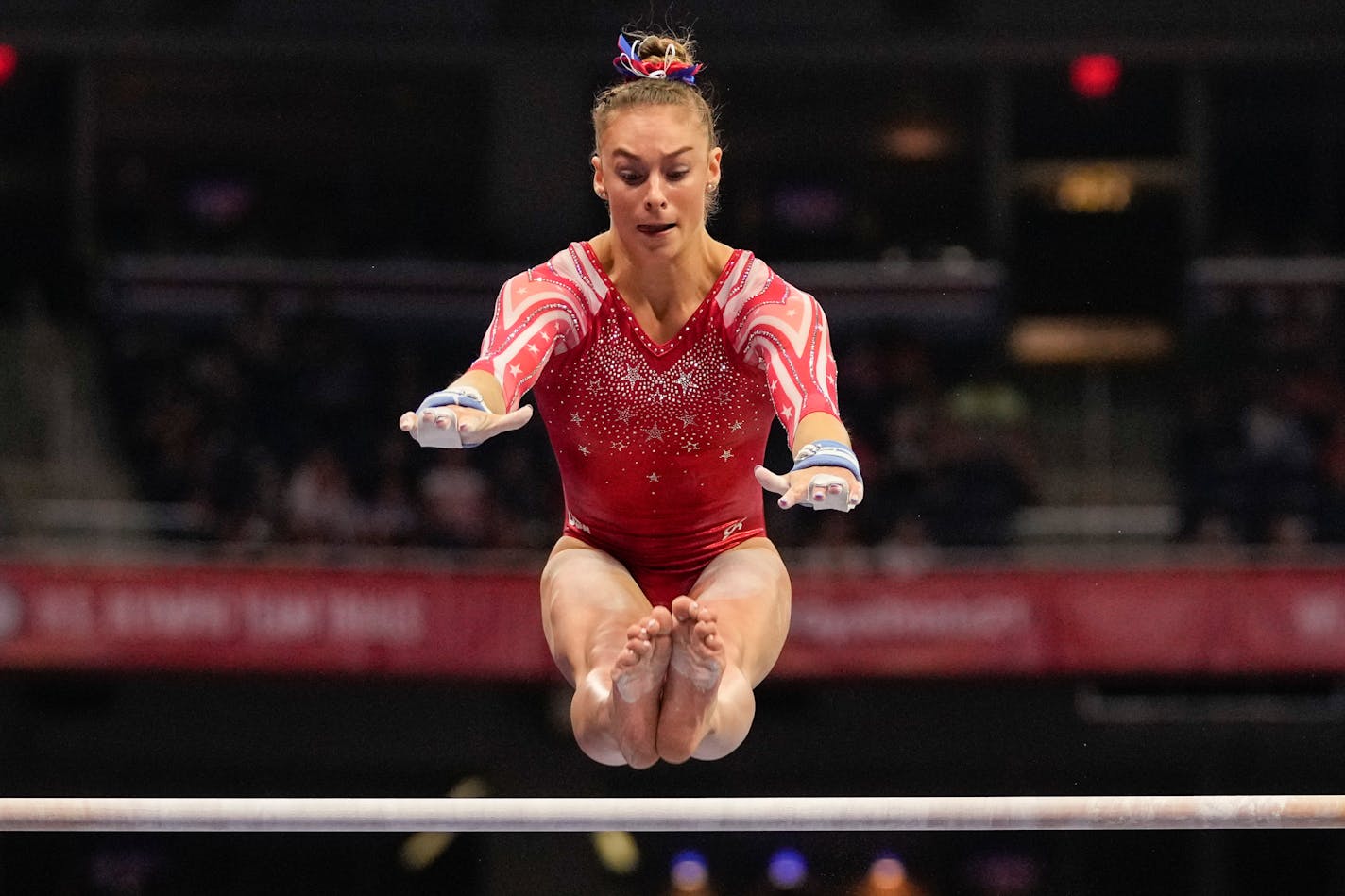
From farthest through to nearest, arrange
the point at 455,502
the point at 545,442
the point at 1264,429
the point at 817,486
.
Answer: the point at 545,442 < the point at 1264,429 < the point at 455,502 < the point at 817,486

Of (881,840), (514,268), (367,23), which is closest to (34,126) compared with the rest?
(367,23)

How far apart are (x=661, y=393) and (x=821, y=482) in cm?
89

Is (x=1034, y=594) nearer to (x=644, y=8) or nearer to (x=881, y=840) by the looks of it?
(x=881, y=840)

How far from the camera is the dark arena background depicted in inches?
356

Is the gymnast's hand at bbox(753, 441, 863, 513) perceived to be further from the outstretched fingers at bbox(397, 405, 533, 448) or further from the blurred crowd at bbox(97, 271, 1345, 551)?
the blurred crowd at bbox(97, 271, 1345, 551)

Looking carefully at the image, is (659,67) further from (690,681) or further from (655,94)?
(690,681)

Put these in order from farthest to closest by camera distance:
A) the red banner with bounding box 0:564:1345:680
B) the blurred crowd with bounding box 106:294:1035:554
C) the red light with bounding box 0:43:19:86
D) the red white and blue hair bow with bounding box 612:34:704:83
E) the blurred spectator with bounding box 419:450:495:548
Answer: the red light with bounding box 0:43:19:86, the blurred crowd with bounding box 106:294:1035:554, the blurred spectator with bounding box 419:450:495:548, the red banner with bounding box 0:564:1345:680, the red white and blue hair bow with bounding box 612:34:704:83

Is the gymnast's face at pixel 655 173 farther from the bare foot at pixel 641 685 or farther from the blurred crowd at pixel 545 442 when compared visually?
the blurred crowd at pixel 545 442

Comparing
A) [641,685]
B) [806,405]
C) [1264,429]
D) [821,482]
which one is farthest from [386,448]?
[821,482]

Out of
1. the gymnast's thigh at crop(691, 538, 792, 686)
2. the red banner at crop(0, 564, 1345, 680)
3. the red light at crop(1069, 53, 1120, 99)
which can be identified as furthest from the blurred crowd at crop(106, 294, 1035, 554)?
the gymnast's thigh at crop(691, 538, 792, 686)

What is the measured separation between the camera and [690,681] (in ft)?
11.9

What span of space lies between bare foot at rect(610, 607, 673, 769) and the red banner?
17.2ft

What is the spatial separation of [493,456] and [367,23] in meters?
3.61

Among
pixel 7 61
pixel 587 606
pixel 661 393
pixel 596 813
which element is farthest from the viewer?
pixel 7 61
